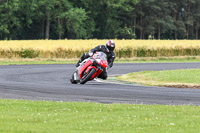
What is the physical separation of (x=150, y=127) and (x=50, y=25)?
7579 cm

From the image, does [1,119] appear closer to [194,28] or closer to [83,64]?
[83,64]

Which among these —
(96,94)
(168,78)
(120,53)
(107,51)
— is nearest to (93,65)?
(107,51)

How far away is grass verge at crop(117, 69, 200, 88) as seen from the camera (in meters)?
20.7

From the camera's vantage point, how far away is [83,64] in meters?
18.7

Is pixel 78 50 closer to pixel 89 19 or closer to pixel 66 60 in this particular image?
pixel 66 60

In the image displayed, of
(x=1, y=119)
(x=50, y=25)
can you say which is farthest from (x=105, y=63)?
(x=50, y=25)

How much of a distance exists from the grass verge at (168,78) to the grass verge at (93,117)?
24.2ft

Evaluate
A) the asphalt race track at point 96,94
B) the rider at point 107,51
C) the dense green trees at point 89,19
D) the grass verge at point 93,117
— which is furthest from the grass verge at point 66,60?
the dense green trees at point 89,19

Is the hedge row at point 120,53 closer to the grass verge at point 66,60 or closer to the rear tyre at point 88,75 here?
the grass verge at point 66,60

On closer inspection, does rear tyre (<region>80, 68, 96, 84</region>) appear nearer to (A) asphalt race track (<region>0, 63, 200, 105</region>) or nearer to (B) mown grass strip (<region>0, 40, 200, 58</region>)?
(A) asphalt race track (<region>0, 63, 200, 105</region>)

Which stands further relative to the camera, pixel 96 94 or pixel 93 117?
pixel 96 94

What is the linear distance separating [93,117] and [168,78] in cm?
1155

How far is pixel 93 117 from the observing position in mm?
11445

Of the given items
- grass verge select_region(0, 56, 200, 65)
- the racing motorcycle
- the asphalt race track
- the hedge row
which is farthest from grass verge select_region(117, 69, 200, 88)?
the hedge row
